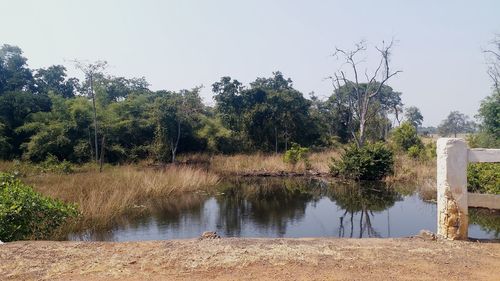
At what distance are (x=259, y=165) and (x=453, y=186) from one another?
49.7 ft

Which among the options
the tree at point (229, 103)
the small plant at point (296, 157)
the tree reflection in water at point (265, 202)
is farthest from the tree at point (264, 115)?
the tree reflection in water at point (265, 202)

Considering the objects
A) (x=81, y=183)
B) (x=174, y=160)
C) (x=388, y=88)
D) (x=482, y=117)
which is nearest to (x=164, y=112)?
(x=174, y=160)

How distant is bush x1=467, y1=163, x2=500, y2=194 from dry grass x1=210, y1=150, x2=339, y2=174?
9.01m

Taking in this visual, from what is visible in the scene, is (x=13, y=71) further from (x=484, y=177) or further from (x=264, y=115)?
(x=484, y=177)

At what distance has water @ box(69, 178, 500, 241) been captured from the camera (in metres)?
8.29

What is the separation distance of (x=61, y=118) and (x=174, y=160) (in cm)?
549

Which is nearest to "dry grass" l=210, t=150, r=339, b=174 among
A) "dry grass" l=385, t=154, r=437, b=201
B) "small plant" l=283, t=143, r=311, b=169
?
"small plant" l=283, t=143, r=311, b=169

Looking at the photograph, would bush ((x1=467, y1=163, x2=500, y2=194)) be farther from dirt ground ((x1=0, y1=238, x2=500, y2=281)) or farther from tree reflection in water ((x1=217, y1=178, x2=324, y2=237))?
dirt ground ((x1=0, y1=238, x2=500, y2=281))

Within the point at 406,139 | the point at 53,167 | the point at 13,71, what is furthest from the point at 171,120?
the point at 406,139

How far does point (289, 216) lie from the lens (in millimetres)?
10148

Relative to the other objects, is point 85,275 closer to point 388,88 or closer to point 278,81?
point 278,81

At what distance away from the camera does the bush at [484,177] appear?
9.51 m

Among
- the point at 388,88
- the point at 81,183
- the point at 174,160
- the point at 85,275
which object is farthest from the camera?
the point at 388,88

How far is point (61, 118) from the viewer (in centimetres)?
1925
